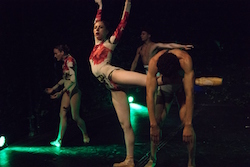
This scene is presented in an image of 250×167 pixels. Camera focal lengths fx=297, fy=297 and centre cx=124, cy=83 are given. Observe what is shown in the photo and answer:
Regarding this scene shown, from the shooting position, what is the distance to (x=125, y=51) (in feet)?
33.1

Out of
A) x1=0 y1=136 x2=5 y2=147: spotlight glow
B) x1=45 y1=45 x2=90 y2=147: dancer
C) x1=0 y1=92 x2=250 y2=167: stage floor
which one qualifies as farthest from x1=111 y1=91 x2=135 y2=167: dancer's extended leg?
x1=0 y1=136 x2=5 y2=147: spotlight glow

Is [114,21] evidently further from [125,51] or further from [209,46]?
[209,46]

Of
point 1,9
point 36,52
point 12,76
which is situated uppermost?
point 1,9

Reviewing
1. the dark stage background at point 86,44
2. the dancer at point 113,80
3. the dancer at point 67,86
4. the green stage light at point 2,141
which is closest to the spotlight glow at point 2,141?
the green stage light at point 2,141

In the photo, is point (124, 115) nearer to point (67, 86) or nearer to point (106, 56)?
point (106, 56)

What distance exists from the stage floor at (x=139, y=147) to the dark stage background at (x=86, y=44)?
76cm

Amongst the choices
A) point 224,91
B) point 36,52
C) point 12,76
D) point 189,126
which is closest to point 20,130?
point 12,76

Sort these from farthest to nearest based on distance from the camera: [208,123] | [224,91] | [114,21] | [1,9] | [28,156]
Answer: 1. [224,91]
2. [114,21]
3. [208,123]
4. [1,9]
5. [28,156]

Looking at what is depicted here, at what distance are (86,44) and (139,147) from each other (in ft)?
12.8

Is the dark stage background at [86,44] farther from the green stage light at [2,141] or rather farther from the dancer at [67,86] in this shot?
the dancer at [67,86]

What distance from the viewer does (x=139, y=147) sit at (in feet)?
16.4

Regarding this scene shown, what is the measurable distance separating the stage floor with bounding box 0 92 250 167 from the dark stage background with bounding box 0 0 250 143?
756mm

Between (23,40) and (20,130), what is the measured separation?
69.9 inches

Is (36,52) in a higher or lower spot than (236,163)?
higher
